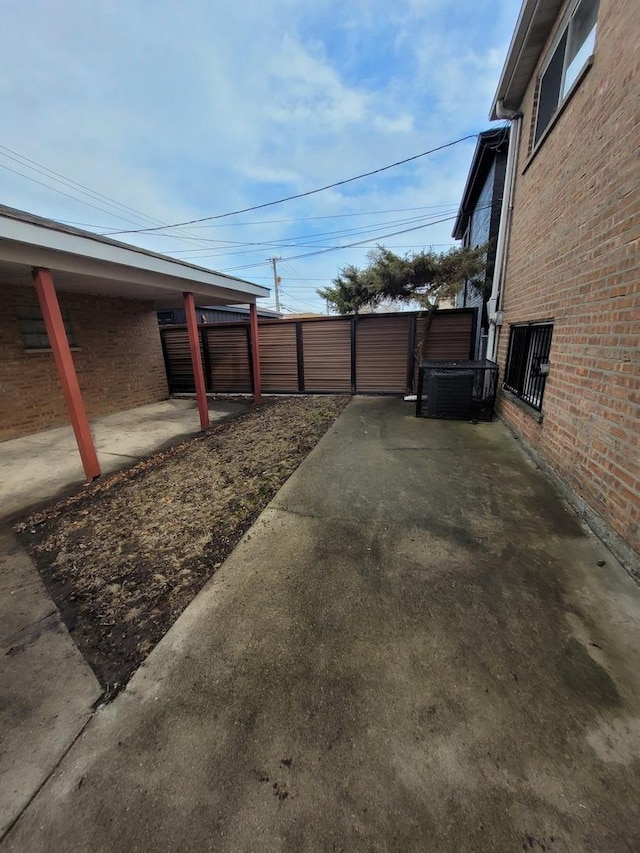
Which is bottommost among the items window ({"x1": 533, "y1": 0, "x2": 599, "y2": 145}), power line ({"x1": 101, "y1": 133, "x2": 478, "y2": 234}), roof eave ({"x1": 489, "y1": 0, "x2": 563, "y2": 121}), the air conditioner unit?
the air conditioner unit

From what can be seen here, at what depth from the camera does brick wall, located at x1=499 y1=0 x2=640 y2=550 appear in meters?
2.11

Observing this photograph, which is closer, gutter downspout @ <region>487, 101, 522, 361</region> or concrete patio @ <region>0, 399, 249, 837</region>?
concrete patio @ <region>0, 399, 249, 837</region>

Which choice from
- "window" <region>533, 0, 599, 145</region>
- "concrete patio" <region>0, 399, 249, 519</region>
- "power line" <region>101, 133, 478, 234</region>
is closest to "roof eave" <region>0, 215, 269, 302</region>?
"concrete patio" <region>0, 399, 249, 519</region>

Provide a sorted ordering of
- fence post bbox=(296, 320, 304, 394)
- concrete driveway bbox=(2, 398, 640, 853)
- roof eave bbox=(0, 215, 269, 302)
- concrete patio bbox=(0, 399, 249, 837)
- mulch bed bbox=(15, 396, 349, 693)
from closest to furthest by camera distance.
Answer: concrete driveway bbox=(2, 398, 640, 853)
concrete patio bbox=(0, 399, 249, 837)
mulch bed bbox=(15, 396, 349, 693)
roof eave bbox=(0, 215, 269, 302)
fence post bbox=(296, 320, 304, 394)

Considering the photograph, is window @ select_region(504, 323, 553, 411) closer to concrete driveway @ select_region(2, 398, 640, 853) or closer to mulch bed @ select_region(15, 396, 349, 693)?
concrete driveway @ select_region(2, 398, 640, 853)

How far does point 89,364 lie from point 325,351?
4.97 metres

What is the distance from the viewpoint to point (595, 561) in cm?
205

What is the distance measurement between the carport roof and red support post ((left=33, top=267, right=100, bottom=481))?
0.19 meters

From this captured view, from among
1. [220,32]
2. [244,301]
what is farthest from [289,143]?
[244,301]

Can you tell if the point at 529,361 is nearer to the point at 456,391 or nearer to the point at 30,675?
the point at 456,391

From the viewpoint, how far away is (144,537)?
8.38 feet

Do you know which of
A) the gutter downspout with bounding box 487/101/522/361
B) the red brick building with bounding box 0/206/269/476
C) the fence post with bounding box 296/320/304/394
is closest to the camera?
the red brick building with bounding box 0/206/269/476

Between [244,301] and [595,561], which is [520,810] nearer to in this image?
[595,561]

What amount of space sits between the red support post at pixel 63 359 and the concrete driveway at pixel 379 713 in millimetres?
2430
